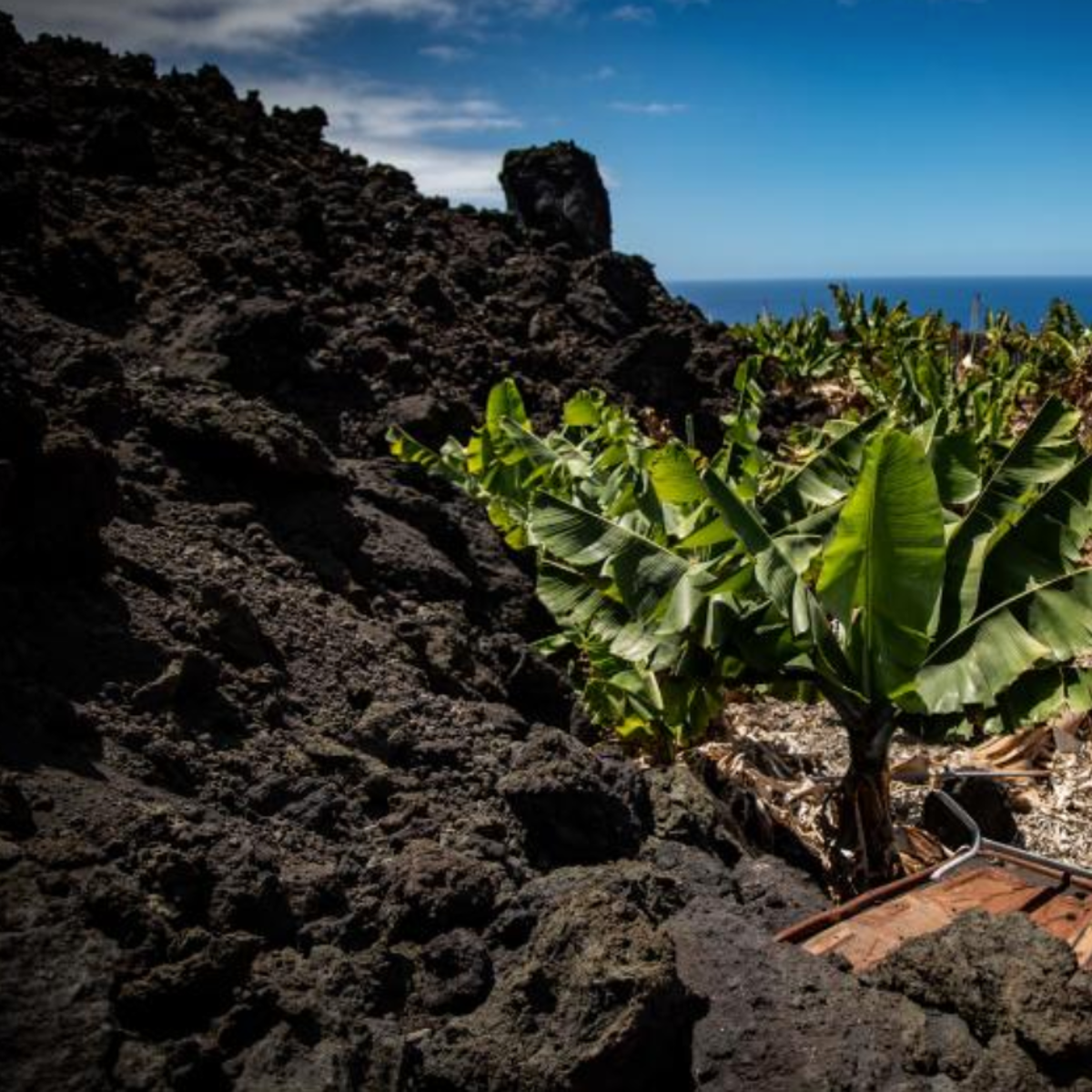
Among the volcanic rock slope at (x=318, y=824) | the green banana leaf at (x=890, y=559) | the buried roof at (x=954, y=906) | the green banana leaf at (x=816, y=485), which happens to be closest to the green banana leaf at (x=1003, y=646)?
the green banana leaf at (x=890, y=559)

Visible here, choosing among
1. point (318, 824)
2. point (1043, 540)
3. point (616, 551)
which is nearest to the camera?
point (318, 824)

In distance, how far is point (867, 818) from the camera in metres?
4.87

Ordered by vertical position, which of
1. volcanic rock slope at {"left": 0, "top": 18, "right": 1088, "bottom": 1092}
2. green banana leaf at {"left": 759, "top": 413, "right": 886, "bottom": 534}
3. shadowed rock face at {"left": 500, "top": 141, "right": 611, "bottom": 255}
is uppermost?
shadowed rock face at {"left": 500, "top": 141, "right": 611, "bottom": 255}

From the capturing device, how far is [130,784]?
3148 mm

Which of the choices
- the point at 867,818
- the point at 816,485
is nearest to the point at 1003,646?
the point at 867,818

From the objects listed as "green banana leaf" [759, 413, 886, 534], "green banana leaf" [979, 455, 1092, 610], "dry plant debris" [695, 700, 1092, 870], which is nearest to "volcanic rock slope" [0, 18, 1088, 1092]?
"dry plant debris" [695, 700, 1092, 870]

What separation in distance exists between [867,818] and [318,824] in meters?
2.66

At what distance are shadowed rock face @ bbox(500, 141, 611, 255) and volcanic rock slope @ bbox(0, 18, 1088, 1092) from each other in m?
11.7

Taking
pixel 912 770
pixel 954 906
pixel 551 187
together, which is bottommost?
pixel 912 770

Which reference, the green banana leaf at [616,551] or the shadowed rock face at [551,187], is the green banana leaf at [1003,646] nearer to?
the green banana leaf at [616,551]

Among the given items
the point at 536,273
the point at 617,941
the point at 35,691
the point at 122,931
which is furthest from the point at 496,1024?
the point at 536,273

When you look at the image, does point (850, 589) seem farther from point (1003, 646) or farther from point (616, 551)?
point (616, 551)

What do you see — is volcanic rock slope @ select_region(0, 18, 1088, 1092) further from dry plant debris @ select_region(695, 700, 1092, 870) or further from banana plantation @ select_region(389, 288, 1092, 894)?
dry plant debris @ select_region(695, 700, 1092, 870)

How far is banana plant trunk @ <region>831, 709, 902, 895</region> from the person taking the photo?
15.9 feet
